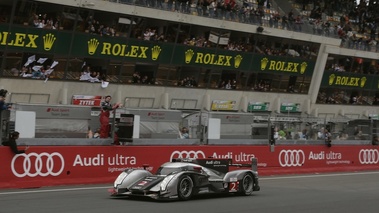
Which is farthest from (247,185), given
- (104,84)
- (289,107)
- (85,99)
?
(289,107)

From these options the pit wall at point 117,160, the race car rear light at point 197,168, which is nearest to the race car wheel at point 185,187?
the race car rear light at point 197,168

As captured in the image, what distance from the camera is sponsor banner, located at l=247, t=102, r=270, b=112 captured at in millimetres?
47388

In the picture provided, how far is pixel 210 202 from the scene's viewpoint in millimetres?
Result: 14320

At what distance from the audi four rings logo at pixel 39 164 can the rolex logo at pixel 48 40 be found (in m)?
18.0

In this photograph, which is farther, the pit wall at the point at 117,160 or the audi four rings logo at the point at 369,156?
the audi four rings logo at the point at 369,156

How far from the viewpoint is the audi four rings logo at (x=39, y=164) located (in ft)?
55.9

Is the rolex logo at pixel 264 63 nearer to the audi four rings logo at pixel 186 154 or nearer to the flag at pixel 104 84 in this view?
the flag at pixel 104 84

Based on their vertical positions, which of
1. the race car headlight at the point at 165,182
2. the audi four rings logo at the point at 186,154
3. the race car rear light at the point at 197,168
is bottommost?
the race car headlight at the point at 165,182

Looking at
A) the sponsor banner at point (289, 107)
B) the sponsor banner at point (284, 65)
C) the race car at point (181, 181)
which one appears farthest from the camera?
the sponsor banner at point (289, 107)

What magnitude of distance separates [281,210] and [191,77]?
30.6 m

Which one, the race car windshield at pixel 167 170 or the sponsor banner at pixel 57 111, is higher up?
the sponsor banner at pixel 57 111

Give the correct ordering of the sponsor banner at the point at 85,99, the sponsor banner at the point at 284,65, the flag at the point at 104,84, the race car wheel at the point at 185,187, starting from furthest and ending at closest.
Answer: the sponsor banner at the point at 284,65 < the flag at the point at 104,84 < the sponsor banner at the point at 85,99 < the race car wheel at the point at 185,187

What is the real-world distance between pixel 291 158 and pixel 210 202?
Result: 12.0 meters

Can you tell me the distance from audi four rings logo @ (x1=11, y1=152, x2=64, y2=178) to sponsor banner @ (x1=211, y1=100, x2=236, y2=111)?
89.2 ft
